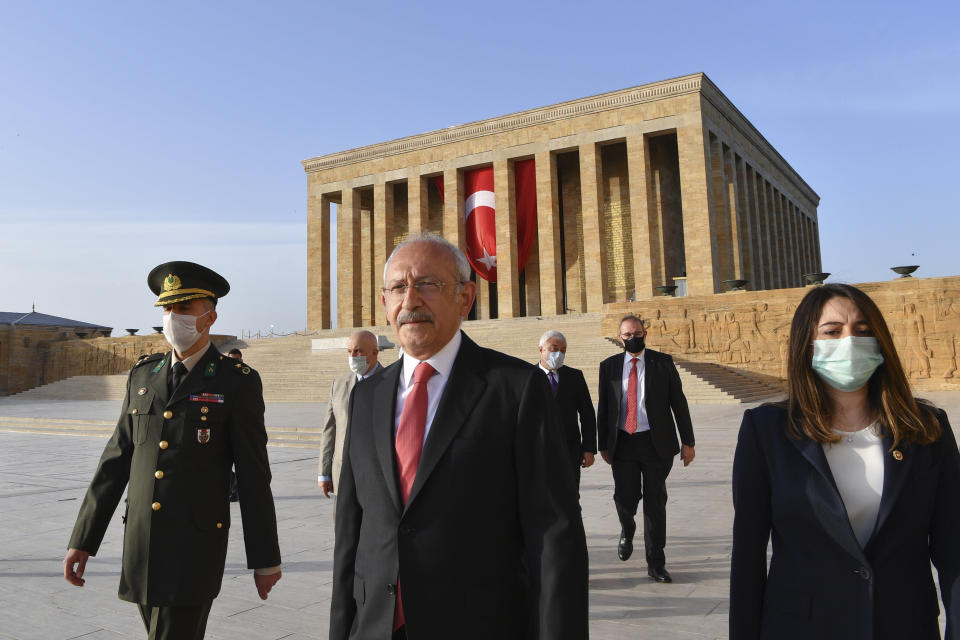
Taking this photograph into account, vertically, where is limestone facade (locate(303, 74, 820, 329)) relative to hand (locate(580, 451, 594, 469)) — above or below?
above

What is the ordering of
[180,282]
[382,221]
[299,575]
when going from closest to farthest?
1. [180,282]
2. [299,575]
3. [382,221]

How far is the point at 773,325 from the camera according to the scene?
64.3 feet

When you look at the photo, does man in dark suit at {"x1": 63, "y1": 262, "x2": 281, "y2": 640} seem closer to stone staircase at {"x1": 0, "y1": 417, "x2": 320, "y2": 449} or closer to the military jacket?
the military jacket

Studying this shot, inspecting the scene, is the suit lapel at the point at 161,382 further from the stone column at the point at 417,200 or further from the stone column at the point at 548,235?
the stone column at the point at 417,200

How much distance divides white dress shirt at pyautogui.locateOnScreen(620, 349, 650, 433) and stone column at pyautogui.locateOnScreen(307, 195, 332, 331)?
3024 cm

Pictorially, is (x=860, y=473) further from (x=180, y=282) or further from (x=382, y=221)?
(x=382, y=221)

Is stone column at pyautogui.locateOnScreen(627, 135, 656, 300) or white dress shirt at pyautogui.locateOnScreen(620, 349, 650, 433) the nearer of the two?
white dress shirt at pyautogui.locateOnScreen(620, 349, 650, 433)

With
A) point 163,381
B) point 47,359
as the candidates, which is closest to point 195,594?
point 163,381

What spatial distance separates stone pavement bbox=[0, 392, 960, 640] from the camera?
3.58m

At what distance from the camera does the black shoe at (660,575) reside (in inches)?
165

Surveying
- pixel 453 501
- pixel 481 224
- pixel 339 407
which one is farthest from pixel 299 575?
pixel 481 224

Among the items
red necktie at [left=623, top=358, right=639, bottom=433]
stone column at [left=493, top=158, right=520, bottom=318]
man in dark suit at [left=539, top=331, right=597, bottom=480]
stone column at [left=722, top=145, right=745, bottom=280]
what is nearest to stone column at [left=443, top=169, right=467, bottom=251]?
stone column at [left=493, top=158, right=520, bottom=318]

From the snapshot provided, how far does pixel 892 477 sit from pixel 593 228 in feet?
87.8

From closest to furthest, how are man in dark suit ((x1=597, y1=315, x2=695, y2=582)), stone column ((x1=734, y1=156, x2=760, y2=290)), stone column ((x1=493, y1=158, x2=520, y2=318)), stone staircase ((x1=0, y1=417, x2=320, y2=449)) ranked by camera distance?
man in dark suit ((x1=597, y1=315, x2=695, y2=582)) < stone staircase ((x1=0, y1=417, x2=320, y2=449)) < stone column ((x1=493, y1=158, x2=520, y2=318)) < stone column ((x1=734, y1=156, x2=760, y2=290))
